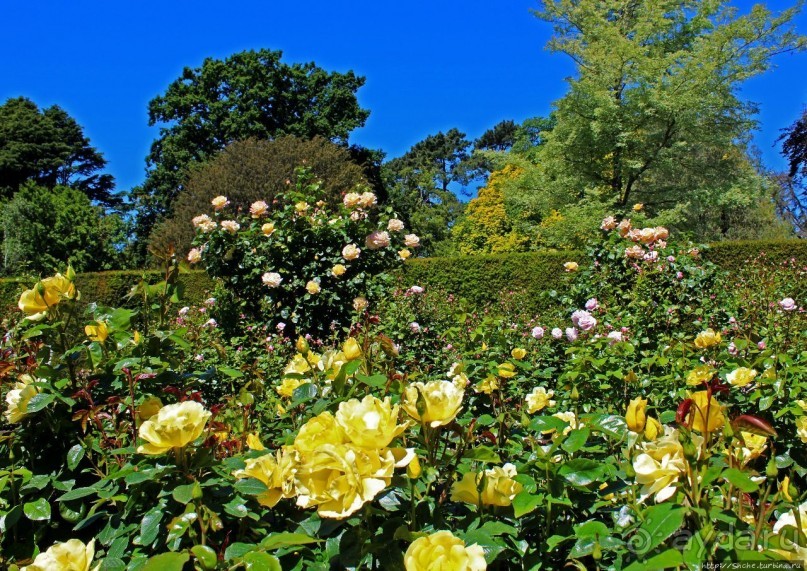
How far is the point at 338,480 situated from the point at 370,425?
8cm

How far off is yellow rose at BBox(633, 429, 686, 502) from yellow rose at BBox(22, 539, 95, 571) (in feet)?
2.49

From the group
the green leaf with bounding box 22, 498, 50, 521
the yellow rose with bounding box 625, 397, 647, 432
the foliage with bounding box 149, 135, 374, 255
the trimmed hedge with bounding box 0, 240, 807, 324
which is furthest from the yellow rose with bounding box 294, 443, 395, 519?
the foliage with bounding box 149, 135, 374, 255

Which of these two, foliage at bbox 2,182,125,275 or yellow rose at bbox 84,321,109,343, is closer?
yellow rose at bbox 84,321,109,343

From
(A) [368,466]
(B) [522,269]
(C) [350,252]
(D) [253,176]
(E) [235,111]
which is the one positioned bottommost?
(A) [368,466]

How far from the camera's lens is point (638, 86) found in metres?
12.2

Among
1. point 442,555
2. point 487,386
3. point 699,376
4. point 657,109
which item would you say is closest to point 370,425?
point 442,555

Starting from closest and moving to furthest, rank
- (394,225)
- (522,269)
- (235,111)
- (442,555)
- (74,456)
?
1. (442,555)
2. (74,456)
3. (394,225)
4. (522,269)
5. (235,111)

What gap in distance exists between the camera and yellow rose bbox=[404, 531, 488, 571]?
66 centimetres

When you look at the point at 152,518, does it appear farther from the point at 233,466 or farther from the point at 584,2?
the point at 584,2

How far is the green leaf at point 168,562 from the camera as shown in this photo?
0.70m

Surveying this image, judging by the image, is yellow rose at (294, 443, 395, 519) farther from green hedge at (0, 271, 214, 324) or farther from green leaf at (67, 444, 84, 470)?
green hedge at (0, 271, 214, 324)

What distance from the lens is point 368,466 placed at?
2.42 feet

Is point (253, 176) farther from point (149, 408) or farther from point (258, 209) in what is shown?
point (149, 408)

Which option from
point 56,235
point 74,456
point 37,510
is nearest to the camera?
point 37,510
